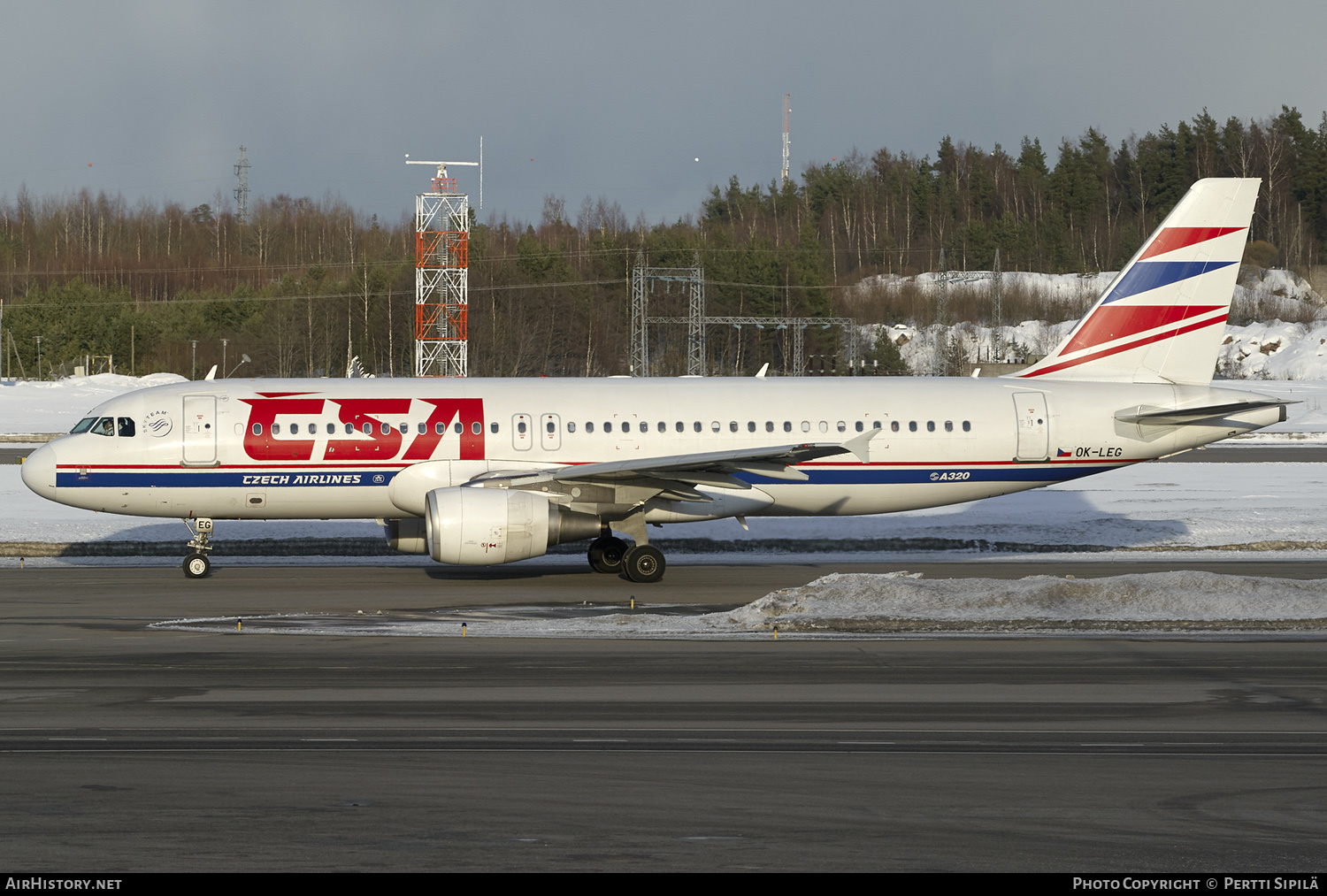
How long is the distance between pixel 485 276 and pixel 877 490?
74.0m

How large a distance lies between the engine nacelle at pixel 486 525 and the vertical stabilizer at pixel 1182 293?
10497 mm

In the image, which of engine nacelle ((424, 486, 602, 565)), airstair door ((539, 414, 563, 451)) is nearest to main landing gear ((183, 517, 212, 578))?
engine nacelle ((424, 486, 602, 565))

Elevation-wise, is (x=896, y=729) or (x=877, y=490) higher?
(x=877, y=490)

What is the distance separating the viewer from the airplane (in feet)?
71.2

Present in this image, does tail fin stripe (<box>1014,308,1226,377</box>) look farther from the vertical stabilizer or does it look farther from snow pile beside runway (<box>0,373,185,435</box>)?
snow pile beside runway (<box>0,373,185,435</box>)

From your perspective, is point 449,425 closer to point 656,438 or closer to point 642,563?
point 656,438

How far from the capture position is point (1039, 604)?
1708cm

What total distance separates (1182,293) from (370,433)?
49.6 ft

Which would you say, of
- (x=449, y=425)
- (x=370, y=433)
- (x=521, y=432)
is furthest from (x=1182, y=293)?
(x=370, y=433)

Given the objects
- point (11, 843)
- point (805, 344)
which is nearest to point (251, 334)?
point (805, 344)

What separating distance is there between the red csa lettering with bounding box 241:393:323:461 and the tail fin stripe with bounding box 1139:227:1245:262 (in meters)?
15.5

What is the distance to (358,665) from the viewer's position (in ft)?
46.3

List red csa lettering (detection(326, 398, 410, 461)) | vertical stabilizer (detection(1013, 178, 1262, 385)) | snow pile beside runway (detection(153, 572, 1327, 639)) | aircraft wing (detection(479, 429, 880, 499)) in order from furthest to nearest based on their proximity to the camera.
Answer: vertical stabilizer (detection(1013, 178, 1262, 385)) → red csa lettering (detection(326, 398, 410, 461)) → aircraft wing (detection(479, 429, 880, 499)) → snow pile beside runway (detection(153, 572, 1327, 639))
